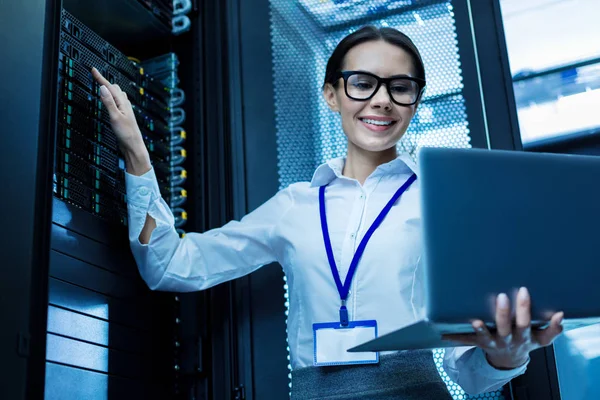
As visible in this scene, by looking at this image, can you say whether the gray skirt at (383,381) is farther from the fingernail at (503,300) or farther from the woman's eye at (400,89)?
the woman's eye at (400,89)

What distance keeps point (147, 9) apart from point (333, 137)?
25.9 inches

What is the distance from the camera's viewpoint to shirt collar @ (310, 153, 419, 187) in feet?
6.56

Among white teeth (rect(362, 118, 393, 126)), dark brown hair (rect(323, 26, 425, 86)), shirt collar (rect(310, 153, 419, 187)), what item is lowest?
shirt collar (rect(310, 153, 419, 187))

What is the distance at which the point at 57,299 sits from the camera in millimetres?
1738

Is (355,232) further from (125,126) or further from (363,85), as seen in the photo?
(125,126)

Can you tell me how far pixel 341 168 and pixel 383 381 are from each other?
621mm

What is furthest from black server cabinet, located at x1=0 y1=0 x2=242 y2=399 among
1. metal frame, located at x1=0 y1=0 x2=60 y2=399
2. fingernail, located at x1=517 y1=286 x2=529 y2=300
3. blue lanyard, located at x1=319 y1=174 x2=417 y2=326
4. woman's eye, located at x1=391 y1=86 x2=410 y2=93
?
fingernail, located at x1=517 y1=286 x2=529 y2=300

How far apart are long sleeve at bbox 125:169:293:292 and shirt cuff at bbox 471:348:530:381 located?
2.21 ft

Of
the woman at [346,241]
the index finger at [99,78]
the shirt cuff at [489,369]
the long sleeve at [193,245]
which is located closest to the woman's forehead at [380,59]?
the woman at [346,241]

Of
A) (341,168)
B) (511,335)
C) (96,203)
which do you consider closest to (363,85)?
(341,168)

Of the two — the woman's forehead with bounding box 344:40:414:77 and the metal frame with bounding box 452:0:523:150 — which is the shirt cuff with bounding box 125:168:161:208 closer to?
the woman's forehead with bounding box 344:40:414:77

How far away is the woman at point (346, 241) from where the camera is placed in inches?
69.2

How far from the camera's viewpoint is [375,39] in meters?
2.04

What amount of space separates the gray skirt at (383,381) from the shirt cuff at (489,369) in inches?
6.1
